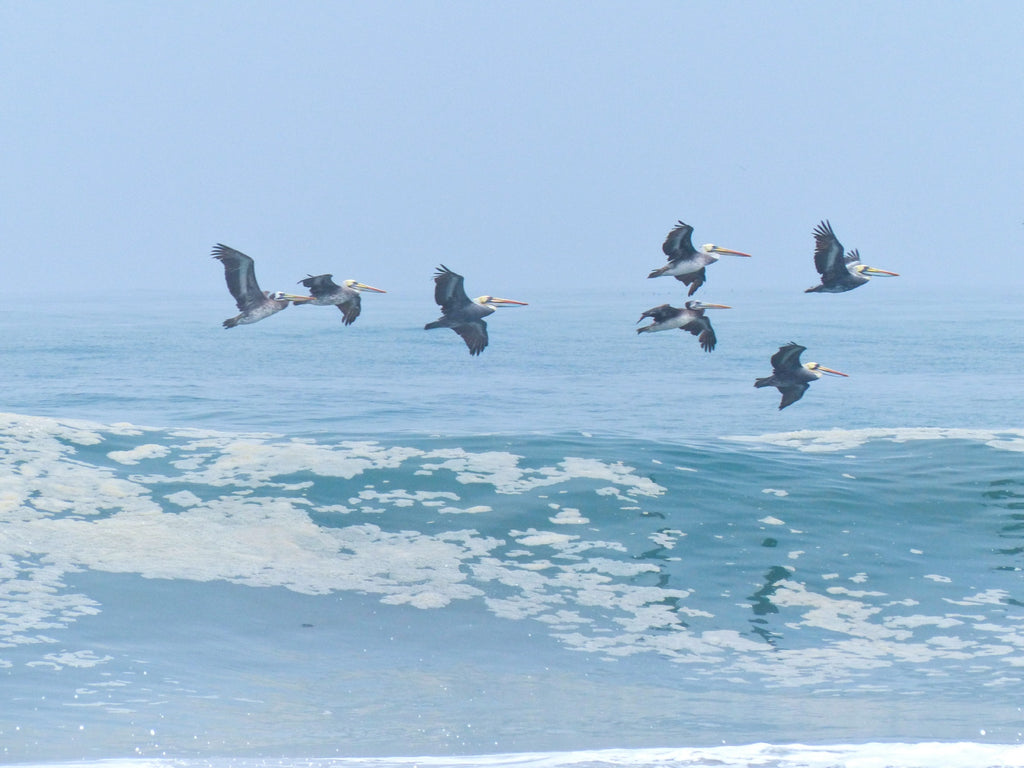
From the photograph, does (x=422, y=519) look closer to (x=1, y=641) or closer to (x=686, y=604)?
→ (x=686, y=604)

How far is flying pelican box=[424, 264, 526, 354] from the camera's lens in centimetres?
2267

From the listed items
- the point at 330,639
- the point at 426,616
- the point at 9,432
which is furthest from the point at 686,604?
the point at 9,432

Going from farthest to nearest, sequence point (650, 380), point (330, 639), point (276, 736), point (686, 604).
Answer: point (650, 380) → point (686, 604) → point (330, 639) → point (276, 736)

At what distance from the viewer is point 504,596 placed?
22.2 metres

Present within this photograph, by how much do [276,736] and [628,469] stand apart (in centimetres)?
1585

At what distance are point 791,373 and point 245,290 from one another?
1139cm

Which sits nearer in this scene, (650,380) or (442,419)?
(442,419)

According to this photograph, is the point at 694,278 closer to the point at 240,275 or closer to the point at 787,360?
the point at 787,360

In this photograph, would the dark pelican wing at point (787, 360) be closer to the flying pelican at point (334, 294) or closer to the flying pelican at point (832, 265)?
the flying pelican at point (832, 265)

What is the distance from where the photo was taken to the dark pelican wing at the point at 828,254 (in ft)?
75.4

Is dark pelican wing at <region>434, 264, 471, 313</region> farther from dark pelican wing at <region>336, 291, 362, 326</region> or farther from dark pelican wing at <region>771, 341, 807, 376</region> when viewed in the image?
dark pelican wing at <region>771, 341, 807, 376</region>

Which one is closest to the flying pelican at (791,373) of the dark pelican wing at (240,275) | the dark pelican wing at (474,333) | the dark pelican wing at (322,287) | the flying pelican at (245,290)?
the dark pelican wing at (474,333)

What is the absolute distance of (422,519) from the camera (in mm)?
26266

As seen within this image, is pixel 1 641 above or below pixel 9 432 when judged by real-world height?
below
